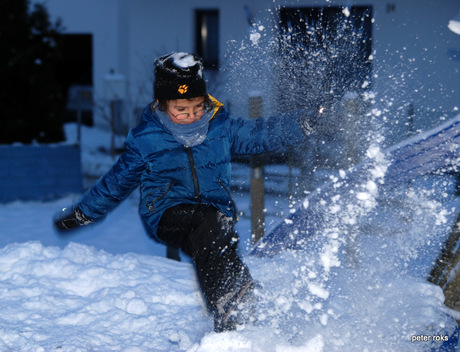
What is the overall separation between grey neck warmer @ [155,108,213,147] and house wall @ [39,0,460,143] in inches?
Result: 69.4

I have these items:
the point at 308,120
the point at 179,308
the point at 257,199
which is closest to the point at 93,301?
the point at 179,308

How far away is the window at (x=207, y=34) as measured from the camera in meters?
10.8

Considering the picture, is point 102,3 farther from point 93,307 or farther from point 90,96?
point 93,307

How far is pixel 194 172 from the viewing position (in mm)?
2963

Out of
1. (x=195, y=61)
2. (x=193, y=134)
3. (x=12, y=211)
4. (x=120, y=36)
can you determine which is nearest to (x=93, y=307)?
(x=193, y=134)

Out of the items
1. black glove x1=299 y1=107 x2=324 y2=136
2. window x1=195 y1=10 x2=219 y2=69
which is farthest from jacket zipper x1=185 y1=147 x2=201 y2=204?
window x1=195 y1=10 x2=219 y2=69

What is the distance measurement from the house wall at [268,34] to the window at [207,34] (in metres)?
A: 0.23

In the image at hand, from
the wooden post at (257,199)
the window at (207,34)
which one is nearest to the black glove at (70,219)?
the wooden post at (257,199)

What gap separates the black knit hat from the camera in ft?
9.56

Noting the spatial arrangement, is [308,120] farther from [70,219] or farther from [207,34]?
[207,34]

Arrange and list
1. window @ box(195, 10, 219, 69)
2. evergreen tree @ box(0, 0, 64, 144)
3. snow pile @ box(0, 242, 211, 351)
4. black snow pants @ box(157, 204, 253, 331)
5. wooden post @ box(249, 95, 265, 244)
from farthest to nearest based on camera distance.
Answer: window @ box(195, 10, 219, 69) → evergreen tree @ box(0, 0, 64, 144) → wooden post @ box(249, 95, 265, 244) → snow pile @ box(0, 242, 211, 351) → black snow pants @ box(157, 204, 253, 331)

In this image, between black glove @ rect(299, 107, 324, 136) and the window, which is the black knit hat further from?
the window

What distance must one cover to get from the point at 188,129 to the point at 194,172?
0.23 meters

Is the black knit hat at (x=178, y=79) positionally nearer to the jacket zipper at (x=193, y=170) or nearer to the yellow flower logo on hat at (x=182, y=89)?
the yellow flower logo on hat at (x=182, y=89)
